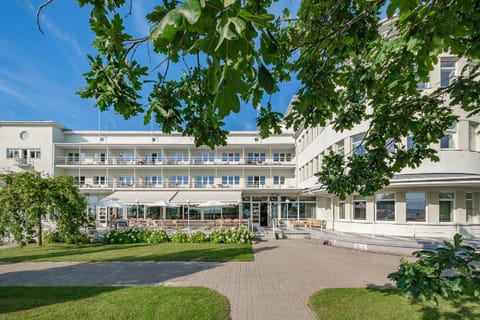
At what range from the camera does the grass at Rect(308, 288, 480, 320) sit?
554 cm

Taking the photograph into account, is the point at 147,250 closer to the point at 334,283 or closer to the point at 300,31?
the point at 334,283

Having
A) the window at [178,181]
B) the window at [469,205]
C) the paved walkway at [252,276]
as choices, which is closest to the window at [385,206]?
the window at [469,205]

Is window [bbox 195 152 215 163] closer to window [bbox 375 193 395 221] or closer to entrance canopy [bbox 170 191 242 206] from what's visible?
entrance canopy [bbox 170 191 242 206]

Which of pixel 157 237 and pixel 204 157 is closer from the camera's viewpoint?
pixel 157 237

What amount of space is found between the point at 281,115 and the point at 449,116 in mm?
3424

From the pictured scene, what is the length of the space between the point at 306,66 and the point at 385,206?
15.7 metres

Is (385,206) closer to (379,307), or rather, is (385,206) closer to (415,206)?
(415,206)

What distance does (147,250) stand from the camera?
13281mm

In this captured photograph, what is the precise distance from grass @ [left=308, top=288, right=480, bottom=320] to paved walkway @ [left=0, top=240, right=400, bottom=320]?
1.40 feet

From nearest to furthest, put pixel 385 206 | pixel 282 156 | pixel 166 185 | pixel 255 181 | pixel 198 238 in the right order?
pixel 198 238 → pixel 385 206 → pixel 166 185 → pixel 255 181 → pixel 282 156

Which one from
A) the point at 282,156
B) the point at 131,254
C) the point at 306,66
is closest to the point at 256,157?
the point at 282,156

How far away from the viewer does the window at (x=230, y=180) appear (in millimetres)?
30150

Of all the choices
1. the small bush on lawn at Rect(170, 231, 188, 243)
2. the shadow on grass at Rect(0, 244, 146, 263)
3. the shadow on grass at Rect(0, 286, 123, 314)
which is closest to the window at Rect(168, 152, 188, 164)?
the small bush on lawn at Rect(170, 231, 188, 243)

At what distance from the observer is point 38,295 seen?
6.89 metres
